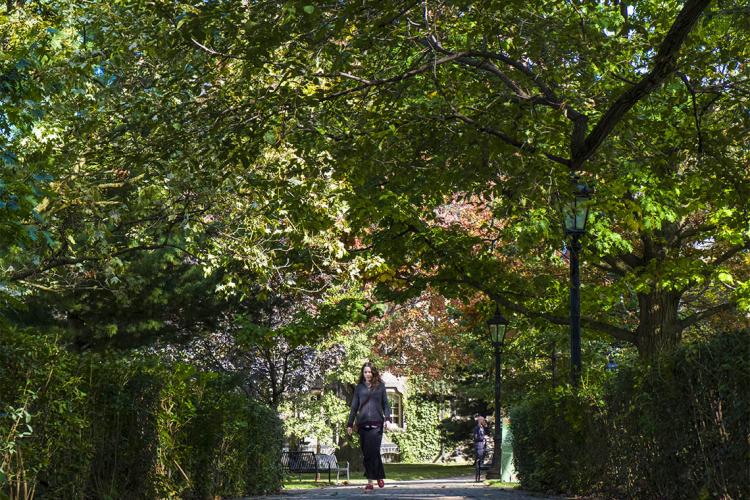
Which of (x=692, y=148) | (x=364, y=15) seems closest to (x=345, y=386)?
(x=692, y=148)

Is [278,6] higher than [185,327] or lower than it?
higher

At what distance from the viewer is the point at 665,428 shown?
30.7 feet

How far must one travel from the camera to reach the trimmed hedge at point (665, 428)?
305 inches

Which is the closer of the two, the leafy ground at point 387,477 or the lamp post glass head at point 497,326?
the lamp post glass head at point 497,326

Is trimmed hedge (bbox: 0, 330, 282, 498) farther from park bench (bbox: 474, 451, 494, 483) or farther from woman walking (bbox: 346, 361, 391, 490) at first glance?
park bench (bbox: 474, 451, 494, 483)

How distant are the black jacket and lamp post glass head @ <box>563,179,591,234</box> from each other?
3844mm

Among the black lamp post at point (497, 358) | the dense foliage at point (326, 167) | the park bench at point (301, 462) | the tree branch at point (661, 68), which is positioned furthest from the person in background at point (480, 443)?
the tree branch at point (661, 68)

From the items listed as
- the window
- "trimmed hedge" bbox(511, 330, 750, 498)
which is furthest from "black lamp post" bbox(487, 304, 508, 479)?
the window

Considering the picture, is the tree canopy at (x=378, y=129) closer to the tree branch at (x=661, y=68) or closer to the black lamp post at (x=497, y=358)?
the tree branch at (x=661, y=68)

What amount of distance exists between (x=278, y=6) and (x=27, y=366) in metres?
4.83

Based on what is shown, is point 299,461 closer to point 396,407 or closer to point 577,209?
point 577,209

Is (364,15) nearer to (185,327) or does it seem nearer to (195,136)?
(195,136)

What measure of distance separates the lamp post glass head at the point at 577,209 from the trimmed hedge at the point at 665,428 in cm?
241

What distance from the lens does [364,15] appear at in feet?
35.9
